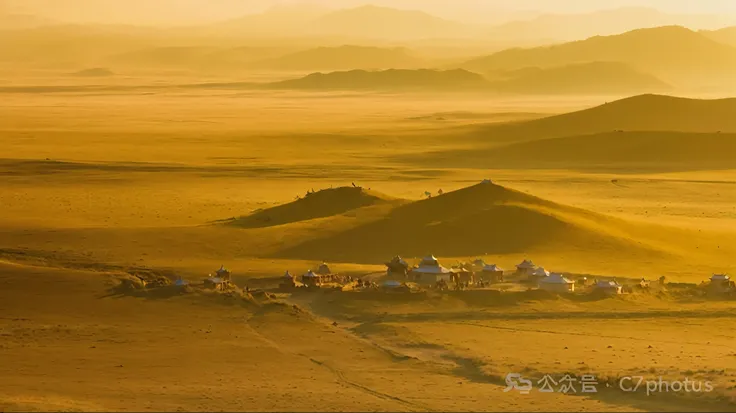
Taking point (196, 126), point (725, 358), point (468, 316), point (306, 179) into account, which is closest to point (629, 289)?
point (468, 316)

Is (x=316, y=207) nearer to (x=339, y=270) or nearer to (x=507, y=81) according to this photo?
(x=339, y=270)

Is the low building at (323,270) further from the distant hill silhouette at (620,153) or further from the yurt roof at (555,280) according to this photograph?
the distant hill silhouette at (620,153)

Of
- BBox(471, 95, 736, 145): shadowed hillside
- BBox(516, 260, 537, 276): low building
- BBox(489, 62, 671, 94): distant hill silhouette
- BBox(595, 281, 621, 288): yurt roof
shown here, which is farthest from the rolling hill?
BBox(489, 62, 671, 94): distant hill silhouette

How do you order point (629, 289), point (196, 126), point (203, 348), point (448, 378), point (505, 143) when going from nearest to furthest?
point (448, 378), point (203, 348), point (629, 289), point (505, 143), point (196, 126)

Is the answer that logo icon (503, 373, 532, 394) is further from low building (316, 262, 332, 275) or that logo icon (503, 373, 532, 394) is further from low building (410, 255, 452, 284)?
low building (316, 262, 332, 275)

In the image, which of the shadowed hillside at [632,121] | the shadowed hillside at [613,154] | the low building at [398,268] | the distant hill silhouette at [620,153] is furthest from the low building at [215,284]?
the shadowed hillside at [632,121]

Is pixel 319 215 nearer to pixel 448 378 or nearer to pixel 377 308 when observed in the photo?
pixel 377 308

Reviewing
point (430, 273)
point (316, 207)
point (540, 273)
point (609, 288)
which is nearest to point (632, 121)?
point (316, 207)
